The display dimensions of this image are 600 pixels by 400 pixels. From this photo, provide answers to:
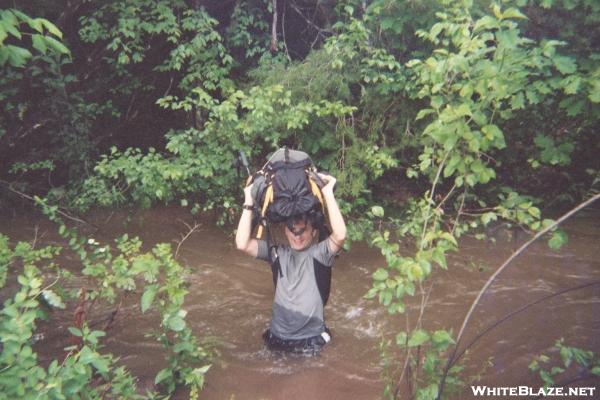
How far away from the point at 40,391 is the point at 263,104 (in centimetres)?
464

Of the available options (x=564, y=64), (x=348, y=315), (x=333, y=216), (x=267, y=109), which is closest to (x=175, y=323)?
(x=333, y=216)

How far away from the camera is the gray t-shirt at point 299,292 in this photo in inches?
166

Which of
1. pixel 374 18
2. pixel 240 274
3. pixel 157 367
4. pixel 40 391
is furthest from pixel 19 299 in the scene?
pixel 374 18

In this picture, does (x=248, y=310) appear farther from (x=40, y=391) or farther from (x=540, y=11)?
(x=540, y=11)

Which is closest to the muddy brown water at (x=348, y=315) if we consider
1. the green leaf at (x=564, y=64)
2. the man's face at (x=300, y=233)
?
the man's face at (x=300, y=233)

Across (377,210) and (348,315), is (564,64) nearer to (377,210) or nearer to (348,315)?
(377,210)

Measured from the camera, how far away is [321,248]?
4.19 m

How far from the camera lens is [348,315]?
560cm

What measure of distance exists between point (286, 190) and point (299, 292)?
97 cm

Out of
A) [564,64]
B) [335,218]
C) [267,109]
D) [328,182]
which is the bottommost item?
[335,218]

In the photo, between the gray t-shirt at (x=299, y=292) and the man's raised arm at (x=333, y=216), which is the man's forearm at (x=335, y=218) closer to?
the man's raised arm at (x=333, y=216)

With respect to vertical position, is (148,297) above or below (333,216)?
below

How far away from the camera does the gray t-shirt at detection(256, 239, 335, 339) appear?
421 centimetres

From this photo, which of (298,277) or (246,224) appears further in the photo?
(298,277)
